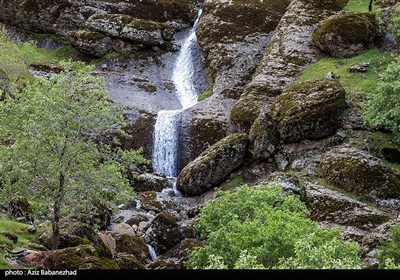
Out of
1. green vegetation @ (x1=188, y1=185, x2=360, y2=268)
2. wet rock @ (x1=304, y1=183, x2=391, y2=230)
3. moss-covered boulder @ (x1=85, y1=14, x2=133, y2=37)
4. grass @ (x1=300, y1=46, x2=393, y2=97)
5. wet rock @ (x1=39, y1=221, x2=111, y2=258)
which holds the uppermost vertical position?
moss-covered boulder @ (x1=85, y1=14, x2=133, y2=37)

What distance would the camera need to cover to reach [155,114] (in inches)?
2376

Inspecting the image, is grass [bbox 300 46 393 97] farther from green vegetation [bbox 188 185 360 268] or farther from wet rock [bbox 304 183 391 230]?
green vegetation [bbox 188 185 360 268]

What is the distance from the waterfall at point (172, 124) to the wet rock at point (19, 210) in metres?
21.0

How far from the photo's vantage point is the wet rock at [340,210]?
35062 mm

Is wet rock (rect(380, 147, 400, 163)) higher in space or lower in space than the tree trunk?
lower

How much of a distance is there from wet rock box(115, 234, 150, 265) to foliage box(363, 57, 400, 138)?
21901 mm

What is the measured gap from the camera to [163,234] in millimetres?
36188

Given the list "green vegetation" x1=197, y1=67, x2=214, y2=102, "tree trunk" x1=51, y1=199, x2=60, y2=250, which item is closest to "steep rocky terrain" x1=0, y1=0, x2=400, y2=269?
"green vegetation" x1=197, y1=67, x2=214, y2=102

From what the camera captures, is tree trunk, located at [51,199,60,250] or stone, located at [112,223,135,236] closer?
tree trunk, located at [51,199,60,250]

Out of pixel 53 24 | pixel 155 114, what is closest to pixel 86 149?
pixel 155 114

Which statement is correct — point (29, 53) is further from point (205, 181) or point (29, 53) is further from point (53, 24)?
point (205, 181)

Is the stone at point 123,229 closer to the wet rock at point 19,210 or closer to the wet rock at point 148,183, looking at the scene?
the wet rock at point 19,210

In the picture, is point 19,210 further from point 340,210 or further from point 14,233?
point 340,210

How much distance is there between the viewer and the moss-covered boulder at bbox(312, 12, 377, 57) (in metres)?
56.7
